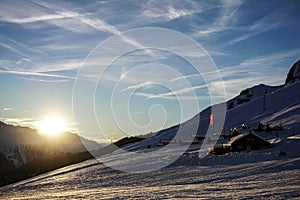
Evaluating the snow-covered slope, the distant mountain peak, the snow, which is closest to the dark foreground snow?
the snow

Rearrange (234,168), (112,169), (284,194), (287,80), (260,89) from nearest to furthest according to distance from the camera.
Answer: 1. (284,194)
2. (234,168)
3. (112,169)
4. (287,80)
5. (260,89)

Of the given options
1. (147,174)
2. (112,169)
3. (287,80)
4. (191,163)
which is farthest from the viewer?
(287,80)

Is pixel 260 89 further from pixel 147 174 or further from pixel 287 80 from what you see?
pixel 147 174

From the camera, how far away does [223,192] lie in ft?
76.6

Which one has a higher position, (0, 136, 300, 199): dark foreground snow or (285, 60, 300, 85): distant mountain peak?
(285, 60, 300, 85): distant mountain peak

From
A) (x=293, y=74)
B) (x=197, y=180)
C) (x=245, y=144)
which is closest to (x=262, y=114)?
(x=245, y=144)

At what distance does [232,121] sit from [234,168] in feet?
259

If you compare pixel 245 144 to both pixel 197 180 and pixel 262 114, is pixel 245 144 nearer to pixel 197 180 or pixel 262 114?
pixel 197 180

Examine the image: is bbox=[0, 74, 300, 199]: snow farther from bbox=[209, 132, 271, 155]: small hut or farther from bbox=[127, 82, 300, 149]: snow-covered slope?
bbox=[127, 82, 300, 149]: snow-covered slope

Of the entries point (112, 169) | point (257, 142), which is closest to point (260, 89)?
point (257, 142)

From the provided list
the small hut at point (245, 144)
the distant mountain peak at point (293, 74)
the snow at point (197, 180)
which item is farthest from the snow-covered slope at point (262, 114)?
the small hut at point (245, 144)

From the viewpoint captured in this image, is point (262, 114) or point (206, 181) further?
point (262, 114)

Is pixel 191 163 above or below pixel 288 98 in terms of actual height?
below

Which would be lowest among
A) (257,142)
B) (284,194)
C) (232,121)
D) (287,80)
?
(284,194)
